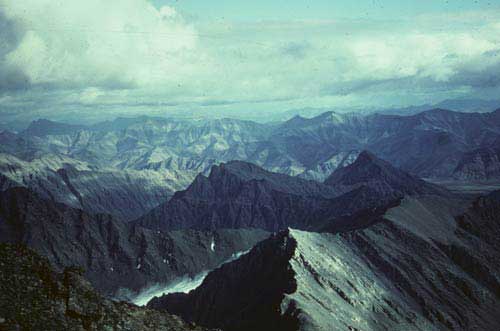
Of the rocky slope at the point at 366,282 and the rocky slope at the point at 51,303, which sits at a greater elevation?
the rocky slope at the point at 51,303

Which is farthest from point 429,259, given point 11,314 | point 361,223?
point 11,314

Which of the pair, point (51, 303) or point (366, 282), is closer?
point (51, 303)

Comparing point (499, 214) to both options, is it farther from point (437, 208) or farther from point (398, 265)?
point (398, 265)

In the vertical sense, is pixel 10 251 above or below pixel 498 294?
above

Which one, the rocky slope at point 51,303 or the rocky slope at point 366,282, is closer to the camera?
the rocky slope at point 51,303

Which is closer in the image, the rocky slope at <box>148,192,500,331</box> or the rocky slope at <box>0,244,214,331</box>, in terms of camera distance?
the rocky slope at <box>0,244,214,331</box>
